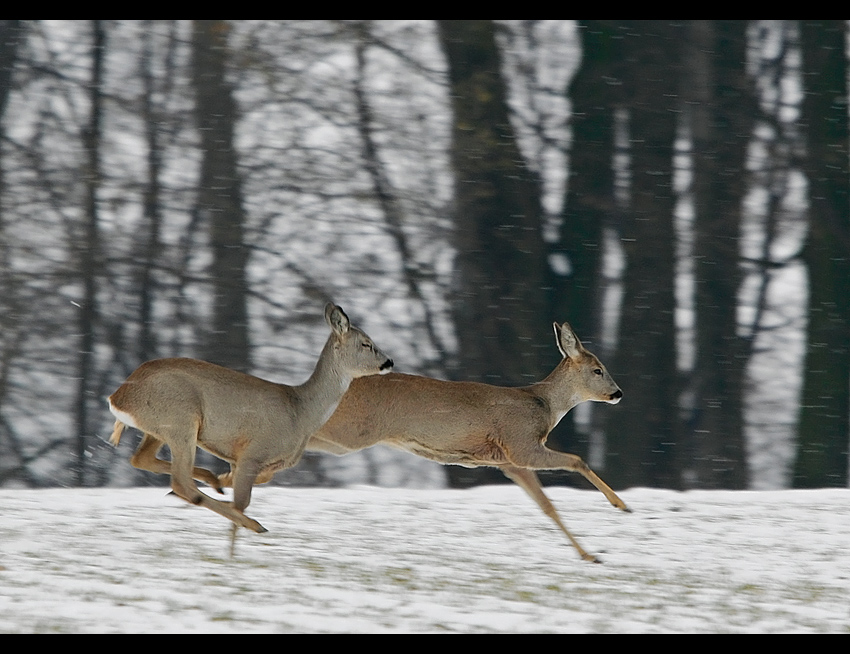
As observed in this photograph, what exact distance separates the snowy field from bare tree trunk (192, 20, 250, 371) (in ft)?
12.6

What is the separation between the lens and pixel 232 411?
727 centimetres

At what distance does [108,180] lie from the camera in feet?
48.9

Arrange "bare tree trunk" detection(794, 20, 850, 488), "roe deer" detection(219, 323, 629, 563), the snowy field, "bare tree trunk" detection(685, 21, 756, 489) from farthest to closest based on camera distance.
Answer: "bare tree trunk" detection(794, 20, 850, 488)
"bare tree trunk" detection(685, 21, 756, 489)
"roe deer" detection(219, 323, 629, 563)
the snowy field

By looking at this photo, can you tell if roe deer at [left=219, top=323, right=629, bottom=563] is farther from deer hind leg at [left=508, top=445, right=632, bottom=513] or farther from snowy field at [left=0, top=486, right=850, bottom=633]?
snowy field at [left=0, top=486, right=850, bottom=633]

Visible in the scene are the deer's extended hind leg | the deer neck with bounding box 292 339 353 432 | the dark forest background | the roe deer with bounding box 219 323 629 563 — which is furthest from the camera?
the dark forest background

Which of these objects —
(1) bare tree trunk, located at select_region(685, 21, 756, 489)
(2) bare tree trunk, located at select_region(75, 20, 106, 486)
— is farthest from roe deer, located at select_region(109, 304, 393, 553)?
(1) bare tree trunk, located at select_region(685, 21, 756, 489)

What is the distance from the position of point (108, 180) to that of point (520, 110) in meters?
4.58

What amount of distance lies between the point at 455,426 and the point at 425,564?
37.3 inches

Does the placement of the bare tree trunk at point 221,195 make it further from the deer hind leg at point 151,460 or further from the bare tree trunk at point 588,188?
the deer hind leg at point 151,460

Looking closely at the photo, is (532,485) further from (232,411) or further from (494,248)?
(494,248)

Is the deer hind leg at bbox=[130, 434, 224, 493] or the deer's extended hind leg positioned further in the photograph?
the deer hind leg at bbox=[130, 434, 224, 493]

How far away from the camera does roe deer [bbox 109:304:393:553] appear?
7105 mm

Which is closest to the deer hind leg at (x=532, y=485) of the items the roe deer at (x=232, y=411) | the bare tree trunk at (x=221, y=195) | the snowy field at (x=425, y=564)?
the snowy field at (x=425, y=564)

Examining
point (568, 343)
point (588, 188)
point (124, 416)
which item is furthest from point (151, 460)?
point (588, 188)
